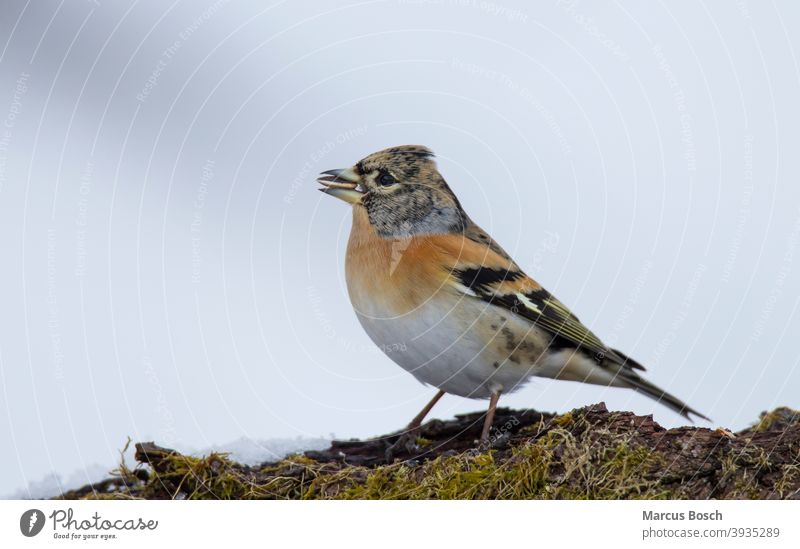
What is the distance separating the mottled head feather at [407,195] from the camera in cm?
375

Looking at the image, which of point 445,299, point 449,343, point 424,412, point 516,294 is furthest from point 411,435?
point 516,294

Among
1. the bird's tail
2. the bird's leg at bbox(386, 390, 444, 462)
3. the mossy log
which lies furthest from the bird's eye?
the bird's tail

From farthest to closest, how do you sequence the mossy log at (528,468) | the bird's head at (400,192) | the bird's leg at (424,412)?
the bird's leg at (424,412), the bird's head at (400,192), the mossy log at (528,468)

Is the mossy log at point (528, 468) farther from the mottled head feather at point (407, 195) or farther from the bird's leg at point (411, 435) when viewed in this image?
the mottled head feather at point (407, 195)

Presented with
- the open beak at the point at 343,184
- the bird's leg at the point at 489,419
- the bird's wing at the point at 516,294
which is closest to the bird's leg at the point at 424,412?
the bird's leg at the point at 489,419

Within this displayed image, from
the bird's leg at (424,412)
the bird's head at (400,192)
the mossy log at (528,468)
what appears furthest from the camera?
the bird's leg at (424,412)

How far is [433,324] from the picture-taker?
3633mm

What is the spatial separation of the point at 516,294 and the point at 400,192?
0.68 meters

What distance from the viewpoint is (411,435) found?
12.8 ft

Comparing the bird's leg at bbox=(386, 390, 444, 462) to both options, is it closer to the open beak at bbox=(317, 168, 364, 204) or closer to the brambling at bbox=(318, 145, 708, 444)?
the brambling at bbox=(318, 145, 708, 444)

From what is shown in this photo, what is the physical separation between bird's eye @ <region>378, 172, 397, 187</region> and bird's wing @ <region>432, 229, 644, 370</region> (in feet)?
1.44

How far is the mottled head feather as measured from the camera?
3.75 metres
